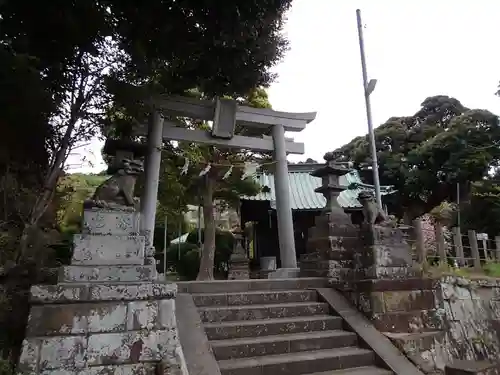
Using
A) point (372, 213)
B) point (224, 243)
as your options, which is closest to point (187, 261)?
point (224, 243)

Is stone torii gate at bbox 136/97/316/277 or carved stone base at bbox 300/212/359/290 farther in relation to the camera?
stone torii gate at bbox 136/97/316/277

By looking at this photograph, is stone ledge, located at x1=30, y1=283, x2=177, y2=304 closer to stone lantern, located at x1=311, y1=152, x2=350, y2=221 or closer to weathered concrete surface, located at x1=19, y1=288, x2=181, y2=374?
weathered concrete surface, located at x1=19, y1=288, x2=181, y2=374

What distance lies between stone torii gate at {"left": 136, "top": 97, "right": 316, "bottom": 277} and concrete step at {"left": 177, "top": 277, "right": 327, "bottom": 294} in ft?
3.67

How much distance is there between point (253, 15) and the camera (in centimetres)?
636

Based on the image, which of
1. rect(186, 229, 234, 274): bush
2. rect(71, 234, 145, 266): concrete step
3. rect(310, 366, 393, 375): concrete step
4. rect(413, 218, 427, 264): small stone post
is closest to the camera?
rect(71, 234, 145, 266): concrete step

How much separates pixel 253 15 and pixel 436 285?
17.6 feet

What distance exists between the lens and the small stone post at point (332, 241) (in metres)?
6.50

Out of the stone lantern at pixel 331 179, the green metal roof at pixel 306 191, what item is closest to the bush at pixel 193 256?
the green metal roof at pixel 306 191

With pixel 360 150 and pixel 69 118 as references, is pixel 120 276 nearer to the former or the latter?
pixel 69 118

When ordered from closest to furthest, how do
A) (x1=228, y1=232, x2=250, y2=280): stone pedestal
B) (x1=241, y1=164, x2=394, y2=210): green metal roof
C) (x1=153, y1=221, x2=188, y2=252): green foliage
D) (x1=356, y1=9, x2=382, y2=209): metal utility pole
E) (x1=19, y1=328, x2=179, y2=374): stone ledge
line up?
(x1=19, y1=328, x2=179, y2=374): stone ledge, (x1=356, y1=9, x2=382, y2=209): metal utility pole, (x1=228, y1=232, x2=250, y2=280): stone pedestal, (x1=241, y1=164, x2=394, y2=210): green metal roof, (x1=153, y1=221, x2=188, y2=252): green foliage

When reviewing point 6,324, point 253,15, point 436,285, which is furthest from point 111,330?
point 253,15

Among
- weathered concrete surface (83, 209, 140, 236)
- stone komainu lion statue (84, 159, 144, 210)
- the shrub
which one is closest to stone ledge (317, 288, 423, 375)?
weathered concrete surface (83, 209, 140, 236)

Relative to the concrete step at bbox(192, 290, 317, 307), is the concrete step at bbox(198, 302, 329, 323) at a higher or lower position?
lower

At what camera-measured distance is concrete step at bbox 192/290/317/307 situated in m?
5.26
